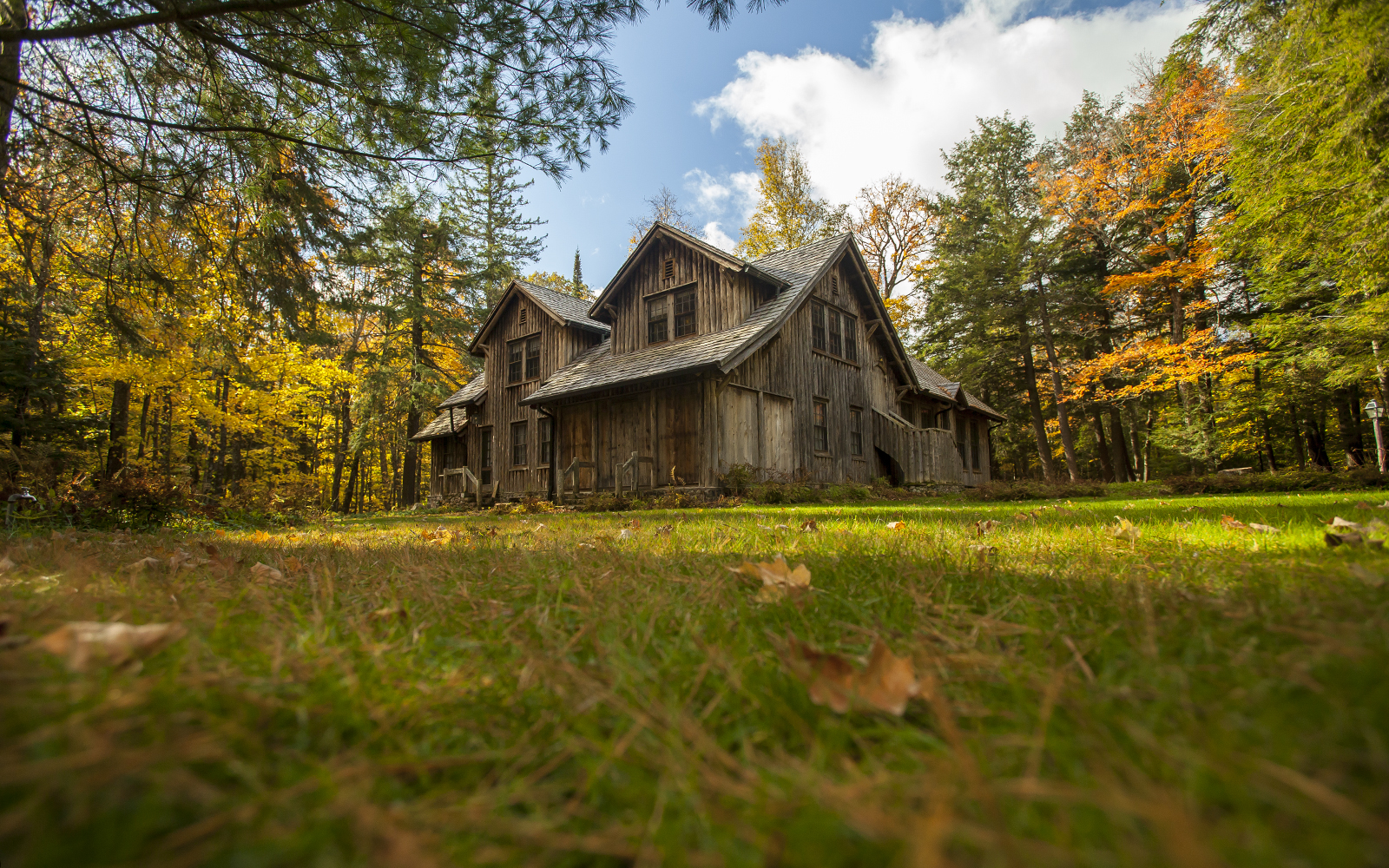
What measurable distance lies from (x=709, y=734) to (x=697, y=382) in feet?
40.0

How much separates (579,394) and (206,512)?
795 centimetres

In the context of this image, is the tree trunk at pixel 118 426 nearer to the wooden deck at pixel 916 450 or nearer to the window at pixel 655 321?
the window at pixel 655 321

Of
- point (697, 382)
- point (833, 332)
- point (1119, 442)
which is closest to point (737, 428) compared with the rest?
point (697, 382)

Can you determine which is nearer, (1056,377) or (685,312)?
(685,312)

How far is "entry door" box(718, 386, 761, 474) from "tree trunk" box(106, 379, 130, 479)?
546 inches

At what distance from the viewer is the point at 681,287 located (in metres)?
15.0

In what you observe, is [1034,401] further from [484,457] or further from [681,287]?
[484,457]

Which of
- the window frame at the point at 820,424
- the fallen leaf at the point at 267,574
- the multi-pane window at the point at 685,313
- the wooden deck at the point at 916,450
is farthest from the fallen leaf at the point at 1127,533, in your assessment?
the wooden deck at the point at 916,450

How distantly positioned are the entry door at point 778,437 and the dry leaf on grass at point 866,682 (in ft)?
41.5

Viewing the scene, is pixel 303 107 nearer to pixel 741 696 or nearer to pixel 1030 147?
pixel 741 696

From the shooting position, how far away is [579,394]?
1492 cm

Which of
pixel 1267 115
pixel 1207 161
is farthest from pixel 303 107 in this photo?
pixel 1207 161

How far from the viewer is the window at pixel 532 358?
18516mm

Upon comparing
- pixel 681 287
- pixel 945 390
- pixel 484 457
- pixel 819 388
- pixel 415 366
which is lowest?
pixel 484 457
